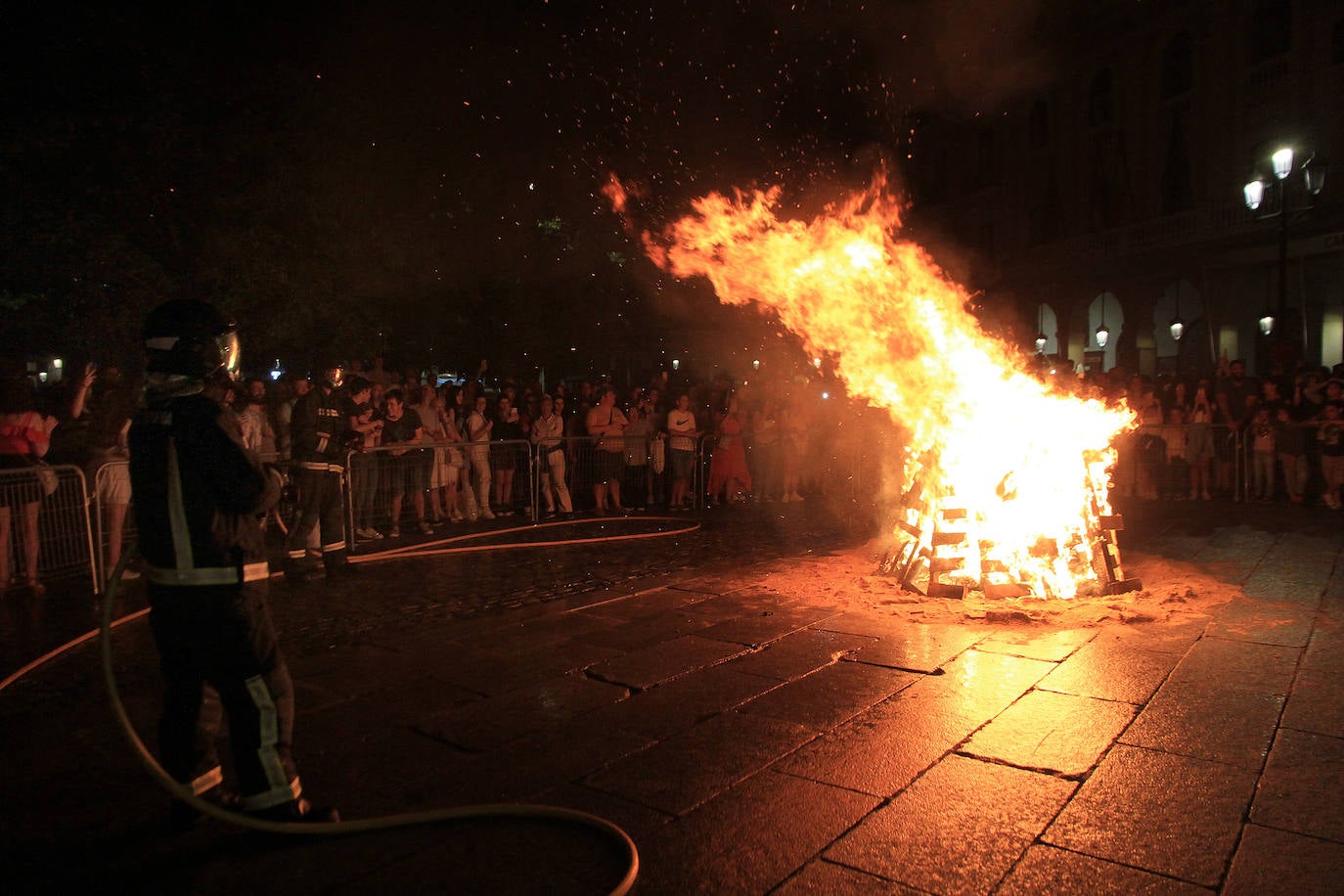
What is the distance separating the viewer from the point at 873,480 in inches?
593

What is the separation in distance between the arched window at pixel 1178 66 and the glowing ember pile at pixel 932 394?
28.4 meters

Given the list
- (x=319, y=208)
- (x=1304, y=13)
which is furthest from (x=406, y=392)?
(x=1304, y=13)

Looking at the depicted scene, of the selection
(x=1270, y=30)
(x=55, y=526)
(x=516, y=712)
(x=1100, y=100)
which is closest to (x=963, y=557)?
(x=516, y=712)

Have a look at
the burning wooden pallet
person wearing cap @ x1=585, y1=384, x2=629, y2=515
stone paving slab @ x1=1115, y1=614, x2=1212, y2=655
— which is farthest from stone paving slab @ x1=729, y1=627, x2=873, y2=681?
person wearing cap @ x1=585, y1=384, x2=629, y2=515

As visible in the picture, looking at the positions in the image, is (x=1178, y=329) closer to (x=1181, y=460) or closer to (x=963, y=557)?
(x=1181, y=460)

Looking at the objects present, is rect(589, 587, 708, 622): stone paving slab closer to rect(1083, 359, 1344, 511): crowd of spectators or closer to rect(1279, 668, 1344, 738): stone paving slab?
rect(1279, 668, 1344, 738): stone paving slab

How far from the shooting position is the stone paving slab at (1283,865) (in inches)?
122

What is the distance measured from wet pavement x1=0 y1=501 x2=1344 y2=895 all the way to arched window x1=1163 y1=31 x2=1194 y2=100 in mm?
29906

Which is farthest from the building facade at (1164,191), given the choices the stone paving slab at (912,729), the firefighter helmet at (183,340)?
the firefighter helmet at (183,340)

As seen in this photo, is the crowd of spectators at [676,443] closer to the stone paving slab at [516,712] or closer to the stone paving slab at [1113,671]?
the stone paving slab at [516,712]

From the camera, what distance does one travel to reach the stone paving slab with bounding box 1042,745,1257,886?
332 centimetres

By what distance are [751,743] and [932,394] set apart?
207 inches

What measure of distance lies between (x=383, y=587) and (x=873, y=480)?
8917 millimetres

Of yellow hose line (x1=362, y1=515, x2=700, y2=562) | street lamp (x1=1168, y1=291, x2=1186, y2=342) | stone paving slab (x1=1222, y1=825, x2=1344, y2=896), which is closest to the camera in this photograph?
stone paving slab (x1=1222, y1=825, x2=1344, y2=896)
